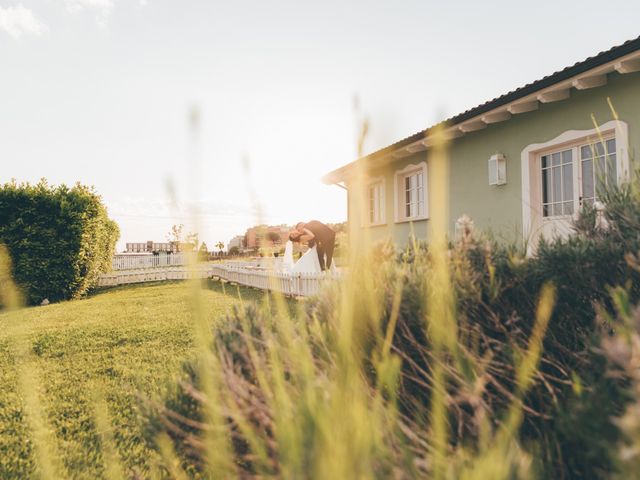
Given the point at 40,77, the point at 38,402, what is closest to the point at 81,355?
Answer: the point at 38,402

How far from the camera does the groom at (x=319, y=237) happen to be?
11836 mm

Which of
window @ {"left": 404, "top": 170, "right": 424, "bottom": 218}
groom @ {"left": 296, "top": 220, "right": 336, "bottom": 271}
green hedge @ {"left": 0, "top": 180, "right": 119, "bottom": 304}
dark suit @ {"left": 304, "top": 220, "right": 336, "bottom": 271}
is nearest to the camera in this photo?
window @ {"left": 404, "top": 170, "right": 424, "bottom": 218}

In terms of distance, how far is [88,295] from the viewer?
49.5 feet

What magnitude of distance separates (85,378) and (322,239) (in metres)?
8.13

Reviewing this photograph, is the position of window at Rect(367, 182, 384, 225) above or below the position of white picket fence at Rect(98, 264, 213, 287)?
above

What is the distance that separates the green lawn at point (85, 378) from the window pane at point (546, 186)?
6043 mm

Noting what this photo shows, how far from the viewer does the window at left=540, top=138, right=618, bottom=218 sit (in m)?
6.47

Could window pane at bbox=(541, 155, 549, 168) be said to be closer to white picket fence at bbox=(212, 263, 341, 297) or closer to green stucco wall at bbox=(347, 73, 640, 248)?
green stucco wall at bbox=(347, 73, 640, 248)

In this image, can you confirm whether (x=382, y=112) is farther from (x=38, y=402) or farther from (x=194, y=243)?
(x=38, y=402)

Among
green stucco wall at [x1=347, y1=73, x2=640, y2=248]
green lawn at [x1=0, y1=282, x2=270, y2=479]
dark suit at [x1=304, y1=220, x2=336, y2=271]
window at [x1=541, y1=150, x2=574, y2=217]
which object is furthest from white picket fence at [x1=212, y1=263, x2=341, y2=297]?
window at [x1=541, y1=150, x2=574, y2=217]

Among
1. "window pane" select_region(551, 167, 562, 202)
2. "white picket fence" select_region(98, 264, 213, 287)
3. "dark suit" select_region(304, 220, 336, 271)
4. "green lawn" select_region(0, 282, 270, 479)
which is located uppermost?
"window pane" select_region(551, 167, 562, 202)

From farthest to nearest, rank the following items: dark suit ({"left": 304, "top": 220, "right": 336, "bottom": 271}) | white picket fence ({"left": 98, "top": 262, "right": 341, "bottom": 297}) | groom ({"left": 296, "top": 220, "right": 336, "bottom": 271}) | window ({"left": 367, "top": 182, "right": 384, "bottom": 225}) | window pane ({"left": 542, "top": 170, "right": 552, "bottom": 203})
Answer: window ({"left": 367, "top": 182, "right": 384, "bottom": 225})
dark suit ({"left": 304, "top": 220, "right": 336, "bottom": 271})
groom ({"left": 296, "top": 220, "right": 336, "bottom": 271})
white picket fence ({"left": 98, "top": 262, "right": 341, "bottom": 297})
window pane ({"left": 542, "top": 170, "right": 552, "bottom": 203})

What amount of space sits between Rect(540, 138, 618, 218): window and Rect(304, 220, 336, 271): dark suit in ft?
20.0

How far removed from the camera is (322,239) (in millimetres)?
12109
